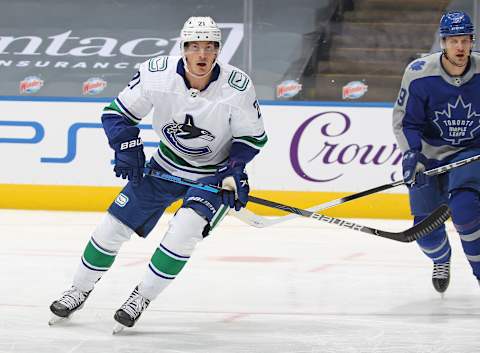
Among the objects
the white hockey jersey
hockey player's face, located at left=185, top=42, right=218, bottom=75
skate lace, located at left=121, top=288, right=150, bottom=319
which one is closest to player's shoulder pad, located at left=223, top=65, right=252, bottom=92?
the white hockey jersey

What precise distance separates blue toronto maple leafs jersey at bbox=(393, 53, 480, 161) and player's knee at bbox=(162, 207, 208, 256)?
107 centimetres

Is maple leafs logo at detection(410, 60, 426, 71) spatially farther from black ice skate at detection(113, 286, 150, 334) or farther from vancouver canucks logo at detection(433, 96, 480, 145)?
black ice skate at detection(113, 286, 150, 334)

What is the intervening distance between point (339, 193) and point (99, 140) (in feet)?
5.39

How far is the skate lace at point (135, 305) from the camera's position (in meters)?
3.49

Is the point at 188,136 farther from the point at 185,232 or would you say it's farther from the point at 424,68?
the point at 424,68

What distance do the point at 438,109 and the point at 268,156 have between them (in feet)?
11.2

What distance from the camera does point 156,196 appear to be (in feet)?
12.1

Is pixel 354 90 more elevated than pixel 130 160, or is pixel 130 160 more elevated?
pixel 130 160

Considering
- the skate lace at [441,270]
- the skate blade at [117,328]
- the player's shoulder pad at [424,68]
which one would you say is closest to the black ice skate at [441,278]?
the skate lace at [441,270]

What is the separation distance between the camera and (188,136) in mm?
3652

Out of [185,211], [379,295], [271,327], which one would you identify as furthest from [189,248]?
[379,295]

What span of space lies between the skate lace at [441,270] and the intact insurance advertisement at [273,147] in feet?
9.57

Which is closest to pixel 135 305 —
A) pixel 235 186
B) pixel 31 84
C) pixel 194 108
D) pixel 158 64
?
pixel 235 186

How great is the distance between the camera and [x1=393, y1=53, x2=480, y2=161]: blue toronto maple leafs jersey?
4.18m
